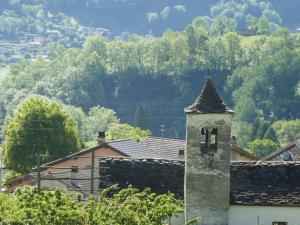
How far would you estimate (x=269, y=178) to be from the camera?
42.3 metres

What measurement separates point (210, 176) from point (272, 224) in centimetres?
234

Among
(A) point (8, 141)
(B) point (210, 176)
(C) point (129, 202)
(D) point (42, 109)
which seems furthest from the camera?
(D) point (42, 109)

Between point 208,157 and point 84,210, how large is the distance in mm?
7797

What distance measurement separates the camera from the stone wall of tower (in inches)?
1619

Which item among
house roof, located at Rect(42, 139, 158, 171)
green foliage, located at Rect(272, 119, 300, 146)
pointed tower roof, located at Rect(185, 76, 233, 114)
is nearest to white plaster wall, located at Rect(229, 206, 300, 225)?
pointed tower roof, located at Rect(185, 76, 233, 114)

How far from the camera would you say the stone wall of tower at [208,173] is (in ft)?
135

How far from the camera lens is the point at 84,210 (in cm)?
3469

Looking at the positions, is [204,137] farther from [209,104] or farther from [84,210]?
[84,210]

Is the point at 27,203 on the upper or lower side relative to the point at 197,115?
lower

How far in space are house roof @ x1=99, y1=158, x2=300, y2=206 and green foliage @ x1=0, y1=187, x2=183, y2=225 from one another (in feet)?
17.5

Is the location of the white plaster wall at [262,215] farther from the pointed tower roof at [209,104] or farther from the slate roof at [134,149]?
the slate roof at [134,149]

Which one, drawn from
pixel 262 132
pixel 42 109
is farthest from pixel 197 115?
pixel 262 132

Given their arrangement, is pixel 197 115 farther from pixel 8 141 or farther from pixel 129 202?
pixel 8 141

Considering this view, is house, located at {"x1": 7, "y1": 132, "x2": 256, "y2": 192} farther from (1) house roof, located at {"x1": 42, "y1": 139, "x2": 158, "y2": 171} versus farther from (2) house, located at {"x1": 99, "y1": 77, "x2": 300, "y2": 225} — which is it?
(2) house, located at {"x1": 99, "y1": 77, "x2": 300, "y2": 225}
